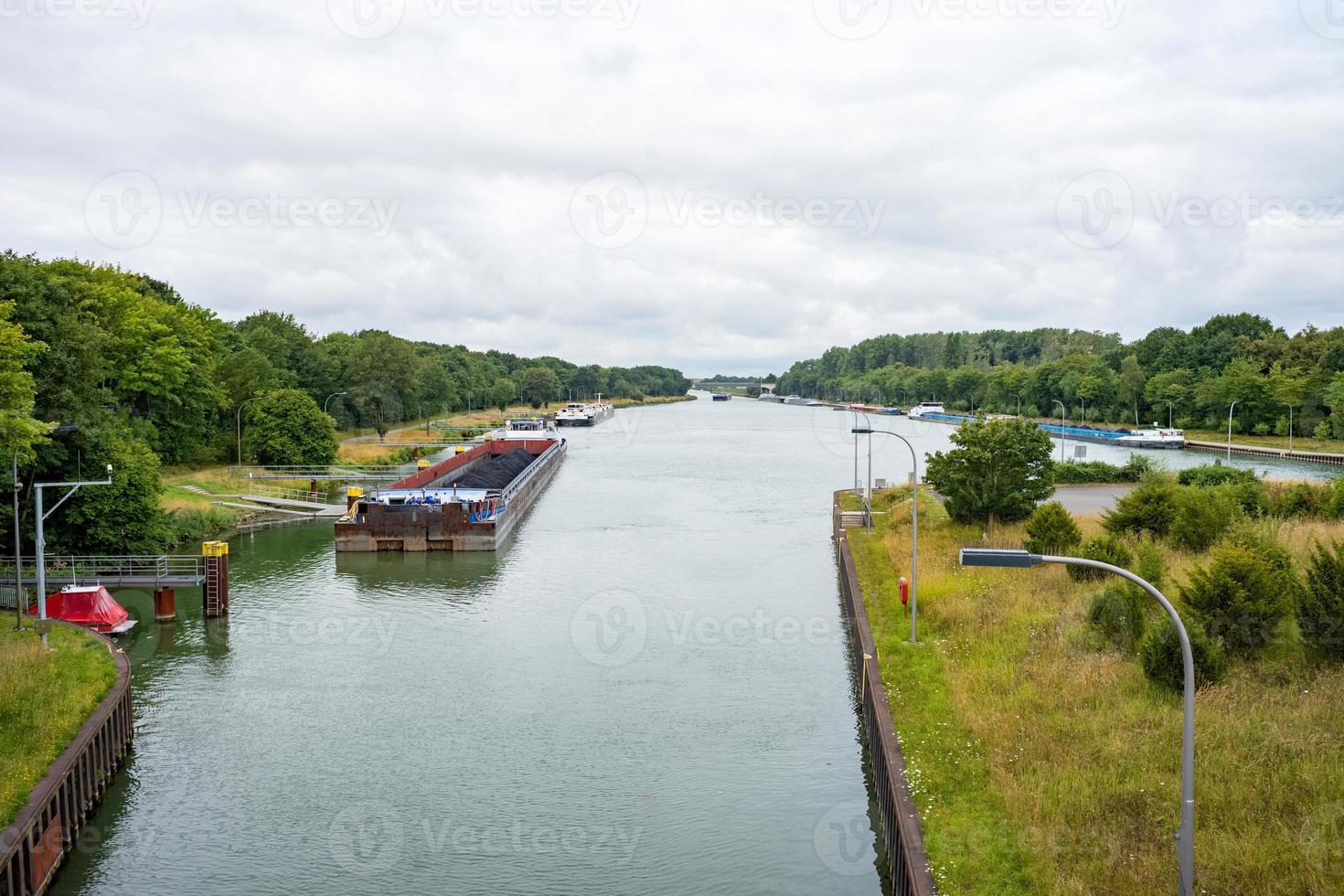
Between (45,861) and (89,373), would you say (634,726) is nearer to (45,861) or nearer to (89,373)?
(45,861)

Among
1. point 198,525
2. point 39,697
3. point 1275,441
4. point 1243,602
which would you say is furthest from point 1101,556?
point 1275,441

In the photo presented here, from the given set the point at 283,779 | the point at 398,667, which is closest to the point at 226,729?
the point at 283,779

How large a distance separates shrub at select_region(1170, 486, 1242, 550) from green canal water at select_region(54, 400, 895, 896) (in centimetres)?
914

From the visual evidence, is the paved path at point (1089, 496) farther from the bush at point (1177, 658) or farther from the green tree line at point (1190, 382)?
the green tree line at point (1190, 382)

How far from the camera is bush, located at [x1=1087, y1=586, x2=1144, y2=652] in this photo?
58.4ft

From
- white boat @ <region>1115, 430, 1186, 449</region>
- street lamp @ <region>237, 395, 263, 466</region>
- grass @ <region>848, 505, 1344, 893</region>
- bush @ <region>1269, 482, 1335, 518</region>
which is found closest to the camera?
grass @ <region>848, 505, 1344, 893</region>

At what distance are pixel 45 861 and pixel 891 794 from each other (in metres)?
11.1

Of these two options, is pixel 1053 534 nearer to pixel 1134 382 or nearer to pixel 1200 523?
pixel 1200 523

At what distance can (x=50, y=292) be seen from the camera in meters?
30.9

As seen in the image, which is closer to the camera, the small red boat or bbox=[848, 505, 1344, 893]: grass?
bbox=[848, 505, 1344, 893]: grass

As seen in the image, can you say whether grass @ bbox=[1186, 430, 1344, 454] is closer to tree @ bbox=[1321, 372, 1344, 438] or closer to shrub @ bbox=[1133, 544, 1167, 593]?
tree @ bbox=[1321, 372, 1344, 438]

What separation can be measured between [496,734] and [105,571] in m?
14.8

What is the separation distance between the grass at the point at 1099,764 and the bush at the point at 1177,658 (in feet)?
0.77

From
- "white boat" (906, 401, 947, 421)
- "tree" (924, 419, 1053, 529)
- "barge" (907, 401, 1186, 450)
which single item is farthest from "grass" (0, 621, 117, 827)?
"white boat" (906, 401, 947, 421)
